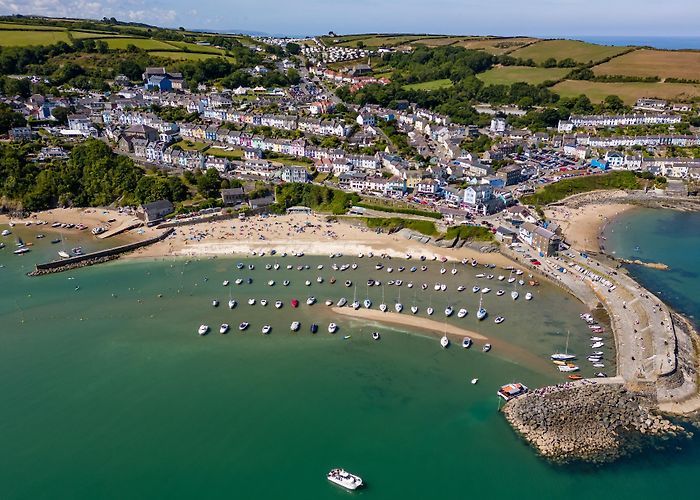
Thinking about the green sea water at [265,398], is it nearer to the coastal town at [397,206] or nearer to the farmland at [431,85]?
the coastal town at [397,206]

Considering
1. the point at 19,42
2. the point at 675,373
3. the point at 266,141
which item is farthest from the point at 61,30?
the point at 675,373

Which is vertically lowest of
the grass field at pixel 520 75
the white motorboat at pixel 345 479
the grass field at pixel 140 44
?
the white motorboat at pixel 345 479

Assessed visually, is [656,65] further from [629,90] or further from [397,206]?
[397,206]

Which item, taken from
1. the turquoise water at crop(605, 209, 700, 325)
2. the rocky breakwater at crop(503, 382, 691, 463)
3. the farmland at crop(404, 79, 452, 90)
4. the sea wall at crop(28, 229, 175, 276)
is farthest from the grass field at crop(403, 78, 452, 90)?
the rocky breakwater at crop(503, 382, 691, 463)

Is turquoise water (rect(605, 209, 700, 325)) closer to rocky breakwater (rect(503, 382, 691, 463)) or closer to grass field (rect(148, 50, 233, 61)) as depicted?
rocky breakwater (rect(503, 382, 691, 463))

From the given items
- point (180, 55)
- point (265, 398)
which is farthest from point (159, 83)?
point (265, 398)

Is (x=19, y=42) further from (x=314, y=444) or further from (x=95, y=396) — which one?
(x=314, y=444)

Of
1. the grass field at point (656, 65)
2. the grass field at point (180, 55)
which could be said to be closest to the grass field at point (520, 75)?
the grass field at point (656, 65)
